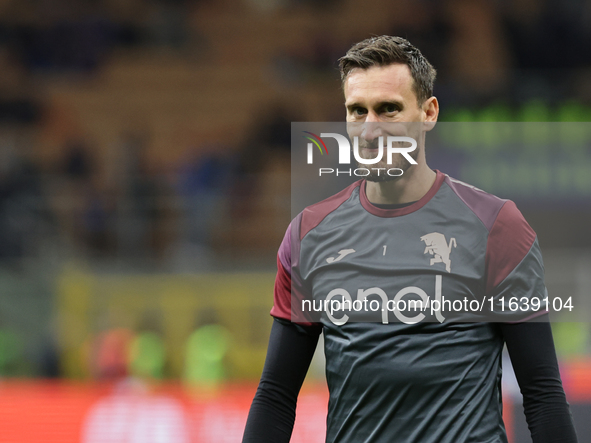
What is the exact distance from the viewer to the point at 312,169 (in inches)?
361

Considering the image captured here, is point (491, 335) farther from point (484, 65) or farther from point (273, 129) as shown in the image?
point (484, 65)

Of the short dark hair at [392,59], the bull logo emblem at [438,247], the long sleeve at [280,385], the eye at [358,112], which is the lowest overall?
the long sleeve at [280,385]

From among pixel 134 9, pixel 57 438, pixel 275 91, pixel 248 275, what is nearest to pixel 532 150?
pixel 248 275

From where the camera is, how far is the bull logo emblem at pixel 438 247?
6.68ft

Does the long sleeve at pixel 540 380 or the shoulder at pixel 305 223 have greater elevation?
the shoulder at pixel 305 223

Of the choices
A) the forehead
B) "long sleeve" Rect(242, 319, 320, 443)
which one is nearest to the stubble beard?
the forehead

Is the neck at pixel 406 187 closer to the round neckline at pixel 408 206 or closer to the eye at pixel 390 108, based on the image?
the round neckline at pixel 408 206

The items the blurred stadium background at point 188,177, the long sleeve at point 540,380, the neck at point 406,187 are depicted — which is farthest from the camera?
the blurred stadium background at point 188,177

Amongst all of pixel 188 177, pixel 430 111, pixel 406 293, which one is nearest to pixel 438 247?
pixel 406 293

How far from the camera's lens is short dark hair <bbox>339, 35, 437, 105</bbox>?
2059mm

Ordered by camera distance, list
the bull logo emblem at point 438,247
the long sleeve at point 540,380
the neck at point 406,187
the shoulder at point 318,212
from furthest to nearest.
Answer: the shoulder at point 318,212 < the neck at point 406,187 < the bull logo emblem at point 438,247 < the long sleeve at point 540,380

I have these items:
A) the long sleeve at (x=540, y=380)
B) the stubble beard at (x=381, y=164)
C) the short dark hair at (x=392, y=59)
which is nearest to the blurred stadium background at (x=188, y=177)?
the long sleeve at (x=540, y=380)

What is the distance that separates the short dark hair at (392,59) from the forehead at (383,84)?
13 mm

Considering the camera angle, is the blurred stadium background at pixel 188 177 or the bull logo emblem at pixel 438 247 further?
the blurred stadium background at pixel 188 177
